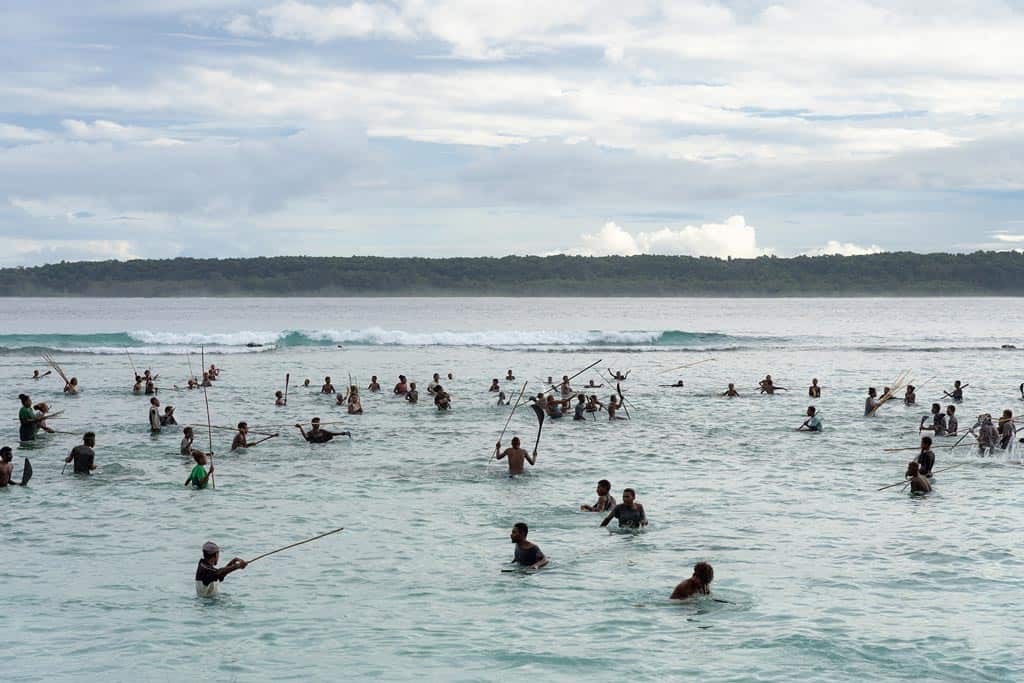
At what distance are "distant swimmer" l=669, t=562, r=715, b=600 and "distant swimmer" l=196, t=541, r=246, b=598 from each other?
650cm

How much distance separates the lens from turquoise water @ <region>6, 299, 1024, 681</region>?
13234 mm

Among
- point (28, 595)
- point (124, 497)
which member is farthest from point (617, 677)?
point (124, 497)

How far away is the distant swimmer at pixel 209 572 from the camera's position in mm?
15055

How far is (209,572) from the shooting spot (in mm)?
15141

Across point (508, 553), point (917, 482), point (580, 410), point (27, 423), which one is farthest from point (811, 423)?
point (27, 423)

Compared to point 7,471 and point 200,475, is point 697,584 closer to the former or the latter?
point 200,475

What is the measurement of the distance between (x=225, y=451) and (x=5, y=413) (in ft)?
41.6

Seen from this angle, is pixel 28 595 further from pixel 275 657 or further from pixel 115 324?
pixel 115 324

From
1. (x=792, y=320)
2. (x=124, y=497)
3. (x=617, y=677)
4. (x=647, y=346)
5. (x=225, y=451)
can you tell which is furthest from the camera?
(x=792, y=320)

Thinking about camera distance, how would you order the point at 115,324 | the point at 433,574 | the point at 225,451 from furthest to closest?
1. the point at 115,324
2. the point at 225,451
3. the point at 433,574

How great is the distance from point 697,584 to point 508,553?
4.02 meters

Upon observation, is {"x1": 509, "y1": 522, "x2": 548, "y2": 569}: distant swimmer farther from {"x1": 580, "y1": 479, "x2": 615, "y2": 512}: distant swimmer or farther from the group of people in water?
{"x1": 580, "y1": 479, "x2": 615, "y2": 512}: distant swimmer

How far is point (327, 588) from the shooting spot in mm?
16016

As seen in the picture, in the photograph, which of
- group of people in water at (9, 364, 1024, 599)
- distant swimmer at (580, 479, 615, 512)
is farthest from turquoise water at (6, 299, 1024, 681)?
group of people in water at (9, 364, 1024, 599)
